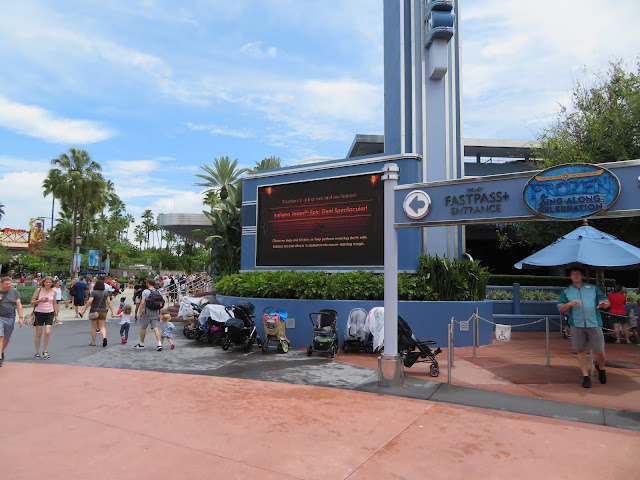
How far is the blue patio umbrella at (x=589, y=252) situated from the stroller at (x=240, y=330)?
6.64 meters

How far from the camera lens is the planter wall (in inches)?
447

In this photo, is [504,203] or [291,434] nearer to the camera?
[291,434]

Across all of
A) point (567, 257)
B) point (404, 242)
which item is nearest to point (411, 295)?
point (404, 242)

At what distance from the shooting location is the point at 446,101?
14.9 metres

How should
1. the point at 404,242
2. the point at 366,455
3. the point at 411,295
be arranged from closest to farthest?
the point at 366,455, the point at 411,295, the point at 404,242

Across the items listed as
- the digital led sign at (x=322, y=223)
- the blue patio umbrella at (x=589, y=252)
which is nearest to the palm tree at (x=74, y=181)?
the digital led sign at (x=322, y=223)

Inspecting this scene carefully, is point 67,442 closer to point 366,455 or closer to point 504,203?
point 366,455

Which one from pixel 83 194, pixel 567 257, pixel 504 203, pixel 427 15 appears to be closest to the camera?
pixel 504 203

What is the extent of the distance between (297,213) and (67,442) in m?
9.72

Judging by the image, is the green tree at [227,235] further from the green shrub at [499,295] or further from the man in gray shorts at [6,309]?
the green shrub at [499,295]

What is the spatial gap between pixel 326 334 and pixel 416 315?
2641mm

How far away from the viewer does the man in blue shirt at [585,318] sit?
24.3 ft

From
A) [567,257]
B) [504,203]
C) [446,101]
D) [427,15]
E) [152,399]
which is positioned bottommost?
[152,399]

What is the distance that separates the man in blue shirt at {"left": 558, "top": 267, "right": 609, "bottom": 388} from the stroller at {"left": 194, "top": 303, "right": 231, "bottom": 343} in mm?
7799
